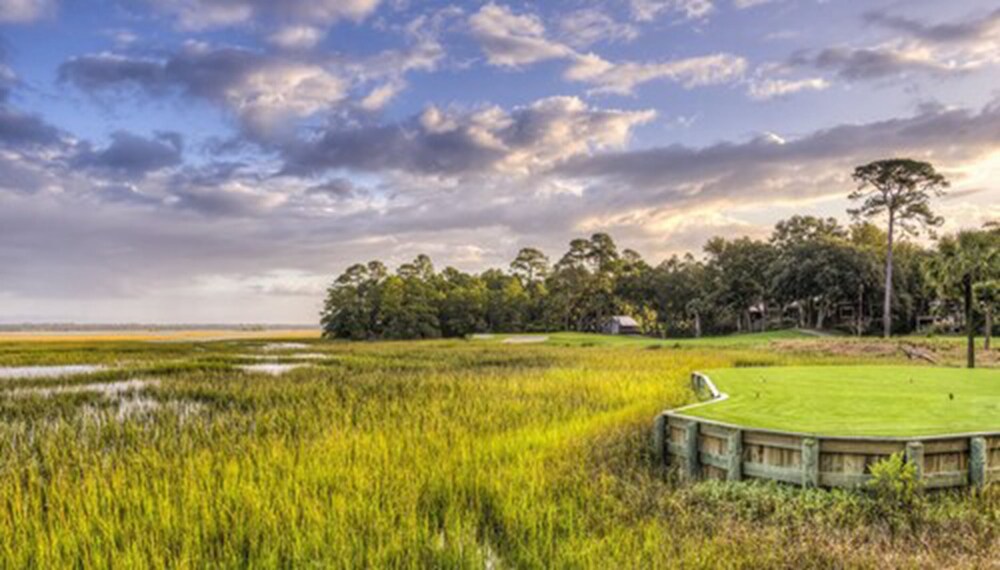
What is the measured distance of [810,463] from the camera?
7590 millimetres

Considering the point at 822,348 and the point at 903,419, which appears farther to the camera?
the point at 822,348

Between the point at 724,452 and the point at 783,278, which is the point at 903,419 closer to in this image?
the point at 724,452

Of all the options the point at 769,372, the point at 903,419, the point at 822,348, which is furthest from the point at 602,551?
the point at 822,348

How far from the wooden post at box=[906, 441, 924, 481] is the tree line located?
1939 inches

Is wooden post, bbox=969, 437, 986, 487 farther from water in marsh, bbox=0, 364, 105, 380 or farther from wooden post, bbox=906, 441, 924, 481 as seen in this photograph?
water in marsh, bbox=0, 364, 105, 380

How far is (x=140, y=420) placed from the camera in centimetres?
1345

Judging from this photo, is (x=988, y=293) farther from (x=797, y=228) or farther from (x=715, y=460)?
(x=797, y=228)

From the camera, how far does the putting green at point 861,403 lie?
8.63 metres

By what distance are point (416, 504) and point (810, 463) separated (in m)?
4.85

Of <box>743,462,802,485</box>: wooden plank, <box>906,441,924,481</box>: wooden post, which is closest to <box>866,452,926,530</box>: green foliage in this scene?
<box>906,441,924,481</box>: wooden post

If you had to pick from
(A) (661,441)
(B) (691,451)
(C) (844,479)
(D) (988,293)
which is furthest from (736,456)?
(D) (988,293)

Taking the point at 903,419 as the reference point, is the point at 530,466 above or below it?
below

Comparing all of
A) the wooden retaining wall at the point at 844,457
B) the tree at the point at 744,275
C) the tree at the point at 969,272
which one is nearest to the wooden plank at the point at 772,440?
the wooden retaining wall at the point at 844,457

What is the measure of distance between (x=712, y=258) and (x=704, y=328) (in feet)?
30.2
